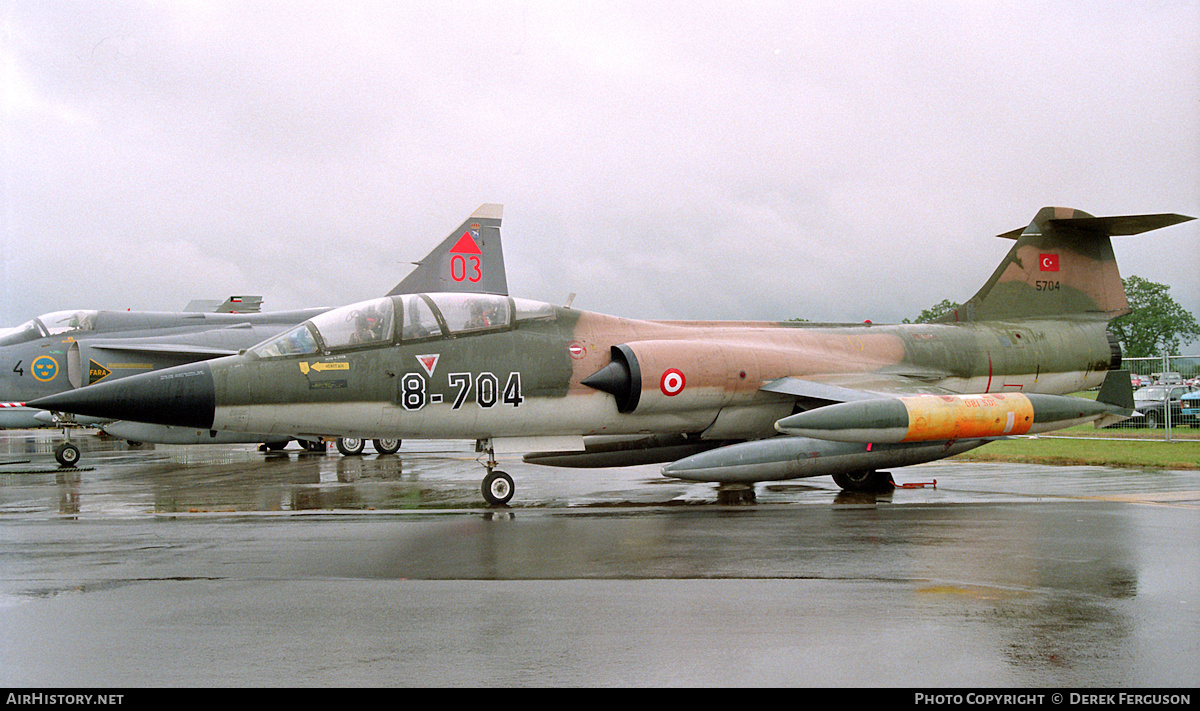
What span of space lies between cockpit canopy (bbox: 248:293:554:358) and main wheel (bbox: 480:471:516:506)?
1.70 m

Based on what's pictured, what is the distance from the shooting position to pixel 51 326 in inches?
698

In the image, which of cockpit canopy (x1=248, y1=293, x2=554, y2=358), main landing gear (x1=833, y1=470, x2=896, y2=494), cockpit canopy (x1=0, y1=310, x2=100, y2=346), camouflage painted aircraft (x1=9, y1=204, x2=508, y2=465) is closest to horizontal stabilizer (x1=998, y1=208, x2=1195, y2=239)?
main landing gear (x1=833, y1=470, x2=896, y2=494)

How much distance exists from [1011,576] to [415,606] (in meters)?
3.73

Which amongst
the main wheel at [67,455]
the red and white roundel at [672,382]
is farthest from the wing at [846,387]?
the main wheel at [67,455]

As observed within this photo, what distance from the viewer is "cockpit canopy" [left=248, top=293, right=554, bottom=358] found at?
9.19m

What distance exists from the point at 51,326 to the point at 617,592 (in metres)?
17.0

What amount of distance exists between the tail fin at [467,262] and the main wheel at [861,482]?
13386mm

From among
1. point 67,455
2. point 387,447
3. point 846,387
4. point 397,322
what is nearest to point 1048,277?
point 846,387

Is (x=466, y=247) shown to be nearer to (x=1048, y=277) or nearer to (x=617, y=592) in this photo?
(x=1048, y=277)

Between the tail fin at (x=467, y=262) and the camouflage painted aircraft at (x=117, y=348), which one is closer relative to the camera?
the camouflage painted aircraft at (x=117, y=348)

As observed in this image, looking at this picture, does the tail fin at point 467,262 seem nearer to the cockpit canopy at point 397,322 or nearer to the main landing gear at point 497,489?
the cockpit canopy at point 397,322

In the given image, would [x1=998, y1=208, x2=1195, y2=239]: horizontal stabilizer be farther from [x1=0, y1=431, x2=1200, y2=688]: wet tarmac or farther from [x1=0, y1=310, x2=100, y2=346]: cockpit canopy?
[x1=0, y1=310, x2=100, y2=346]: cockpit canopy

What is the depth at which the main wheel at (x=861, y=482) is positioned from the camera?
11059 mm
